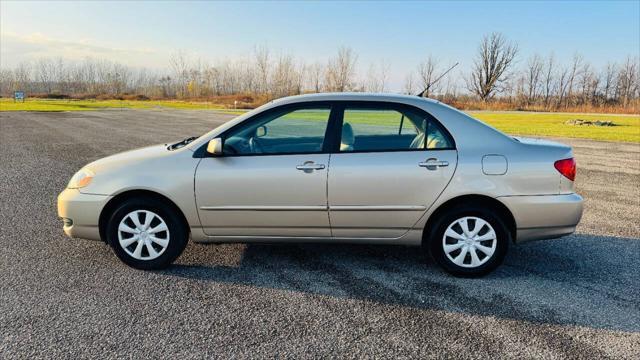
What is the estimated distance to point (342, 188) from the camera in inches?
156

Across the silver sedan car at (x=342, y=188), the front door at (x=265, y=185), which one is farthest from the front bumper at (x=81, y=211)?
the front door at (x=265, y=185)

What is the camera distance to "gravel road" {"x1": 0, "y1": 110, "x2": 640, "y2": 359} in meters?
2.97

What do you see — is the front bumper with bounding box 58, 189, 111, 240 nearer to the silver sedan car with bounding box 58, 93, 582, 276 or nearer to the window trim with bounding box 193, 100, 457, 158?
the silver sedan car with bounding box 58, 93, 582, 276

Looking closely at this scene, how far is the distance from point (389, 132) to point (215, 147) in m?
1.63

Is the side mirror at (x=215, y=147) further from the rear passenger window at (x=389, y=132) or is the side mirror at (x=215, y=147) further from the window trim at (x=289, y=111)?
the rear passenger window at (x=389, y=132)

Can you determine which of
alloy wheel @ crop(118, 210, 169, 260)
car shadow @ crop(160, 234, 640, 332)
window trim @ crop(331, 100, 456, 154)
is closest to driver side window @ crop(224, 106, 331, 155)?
window trim @ crop(331, 100, 456, 154)

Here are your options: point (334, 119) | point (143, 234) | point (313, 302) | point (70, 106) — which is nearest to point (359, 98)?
point (334, 119)

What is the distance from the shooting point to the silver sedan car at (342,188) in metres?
3.95

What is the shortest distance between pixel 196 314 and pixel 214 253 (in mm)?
1379

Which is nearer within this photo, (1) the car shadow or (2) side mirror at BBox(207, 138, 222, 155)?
(1) the car shadow

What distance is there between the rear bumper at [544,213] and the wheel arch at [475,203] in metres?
0.06

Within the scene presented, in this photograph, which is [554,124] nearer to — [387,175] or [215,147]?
[387,175]

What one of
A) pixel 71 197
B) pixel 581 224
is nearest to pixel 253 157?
pixel 71 197

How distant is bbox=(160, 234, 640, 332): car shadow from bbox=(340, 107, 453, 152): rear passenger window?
3.92ft
